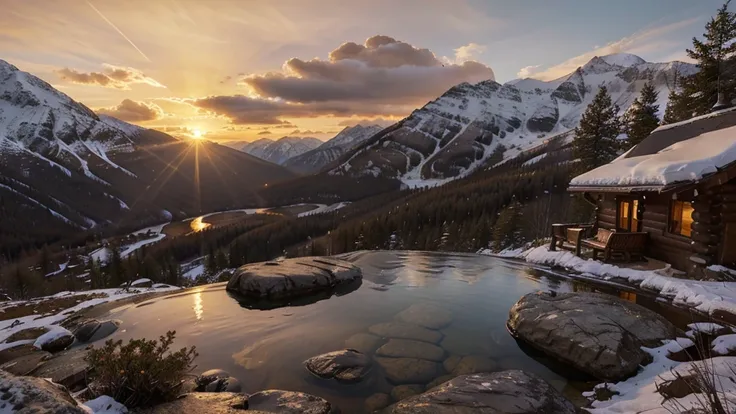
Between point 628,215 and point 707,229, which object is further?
point 628,215

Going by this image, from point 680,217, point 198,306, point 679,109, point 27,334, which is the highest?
point 679,109

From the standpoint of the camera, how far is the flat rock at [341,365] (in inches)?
389

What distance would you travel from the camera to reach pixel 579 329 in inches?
413

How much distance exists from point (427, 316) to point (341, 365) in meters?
5.16

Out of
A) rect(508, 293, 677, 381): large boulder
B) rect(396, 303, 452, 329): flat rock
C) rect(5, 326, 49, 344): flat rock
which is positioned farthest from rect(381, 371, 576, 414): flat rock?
rect(5, 326, 49, 344): flat rock

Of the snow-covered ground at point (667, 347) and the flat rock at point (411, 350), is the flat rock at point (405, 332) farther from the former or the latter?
the snow-covered ground at point (667, 347)

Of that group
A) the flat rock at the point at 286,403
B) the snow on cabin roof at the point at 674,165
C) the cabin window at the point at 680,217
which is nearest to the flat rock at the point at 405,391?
the flat rock at the point at 286,403

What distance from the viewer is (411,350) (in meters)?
11.4

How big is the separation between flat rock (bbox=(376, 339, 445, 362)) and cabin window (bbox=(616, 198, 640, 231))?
16.2m

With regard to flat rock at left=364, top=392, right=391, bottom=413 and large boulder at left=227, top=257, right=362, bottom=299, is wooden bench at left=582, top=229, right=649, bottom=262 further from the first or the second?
Answer: flat rock at left=364, top=392, right=391, bottom=413

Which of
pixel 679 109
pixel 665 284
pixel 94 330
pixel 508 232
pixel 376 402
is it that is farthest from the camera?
pixel 508 232

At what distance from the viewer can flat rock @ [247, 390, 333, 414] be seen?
25.8ft

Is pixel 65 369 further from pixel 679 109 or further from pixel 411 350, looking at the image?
pixel 679 109

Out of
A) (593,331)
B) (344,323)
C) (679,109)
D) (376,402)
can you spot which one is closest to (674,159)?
(593,331)
